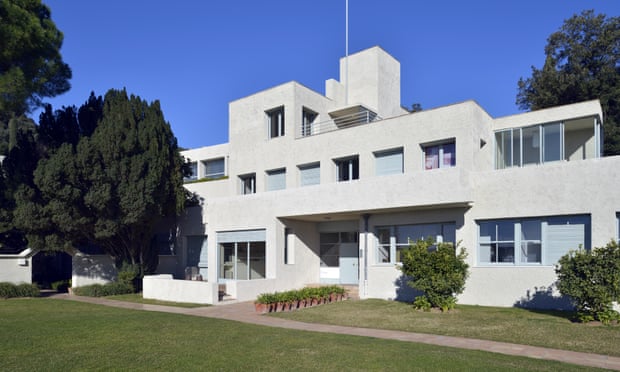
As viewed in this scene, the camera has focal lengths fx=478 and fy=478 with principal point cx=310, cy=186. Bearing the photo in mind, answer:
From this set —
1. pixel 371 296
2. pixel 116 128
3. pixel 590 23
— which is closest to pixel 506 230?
pixel 371 296

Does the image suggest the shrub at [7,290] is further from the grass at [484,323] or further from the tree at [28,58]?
the grass at [484,323]

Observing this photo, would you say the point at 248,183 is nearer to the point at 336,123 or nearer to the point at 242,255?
the point at 242,255

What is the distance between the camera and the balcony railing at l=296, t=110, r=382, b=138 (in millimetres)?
23312

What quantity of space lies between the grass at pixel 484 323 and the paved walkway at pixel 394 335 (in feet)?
1.69

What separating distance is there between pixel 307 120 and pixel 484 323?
45.2 feet

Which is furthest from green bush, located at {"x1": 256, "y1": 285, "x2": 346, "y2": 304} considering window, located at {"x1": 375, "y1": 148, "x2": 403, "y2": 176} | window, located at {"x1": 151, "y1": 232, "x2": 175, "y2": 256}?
window, located at {"x1": 151, "y1": 232, "x2": 175, "y2": 256}

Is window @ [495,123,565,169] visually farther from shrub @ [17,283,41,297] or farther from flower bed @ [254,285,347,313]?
shrub @ [17,283,41,297]

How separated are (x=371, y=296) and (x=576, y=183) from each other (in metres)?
8.30

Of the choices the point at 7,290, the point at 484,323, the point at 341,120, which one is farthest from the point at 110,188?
the point at 484,323

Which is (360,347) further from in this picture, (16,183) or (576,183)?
(16,183)

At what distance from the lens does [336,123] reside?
2484 centimetres

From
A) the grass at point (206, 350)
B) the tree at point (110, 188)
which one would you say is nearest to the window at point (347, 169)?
the tree at point (110, 188)

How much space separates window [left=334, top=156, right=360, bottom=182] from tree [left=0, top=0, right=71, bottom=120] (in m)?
11.6

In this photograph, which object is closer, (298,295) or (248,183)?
(298,295)
